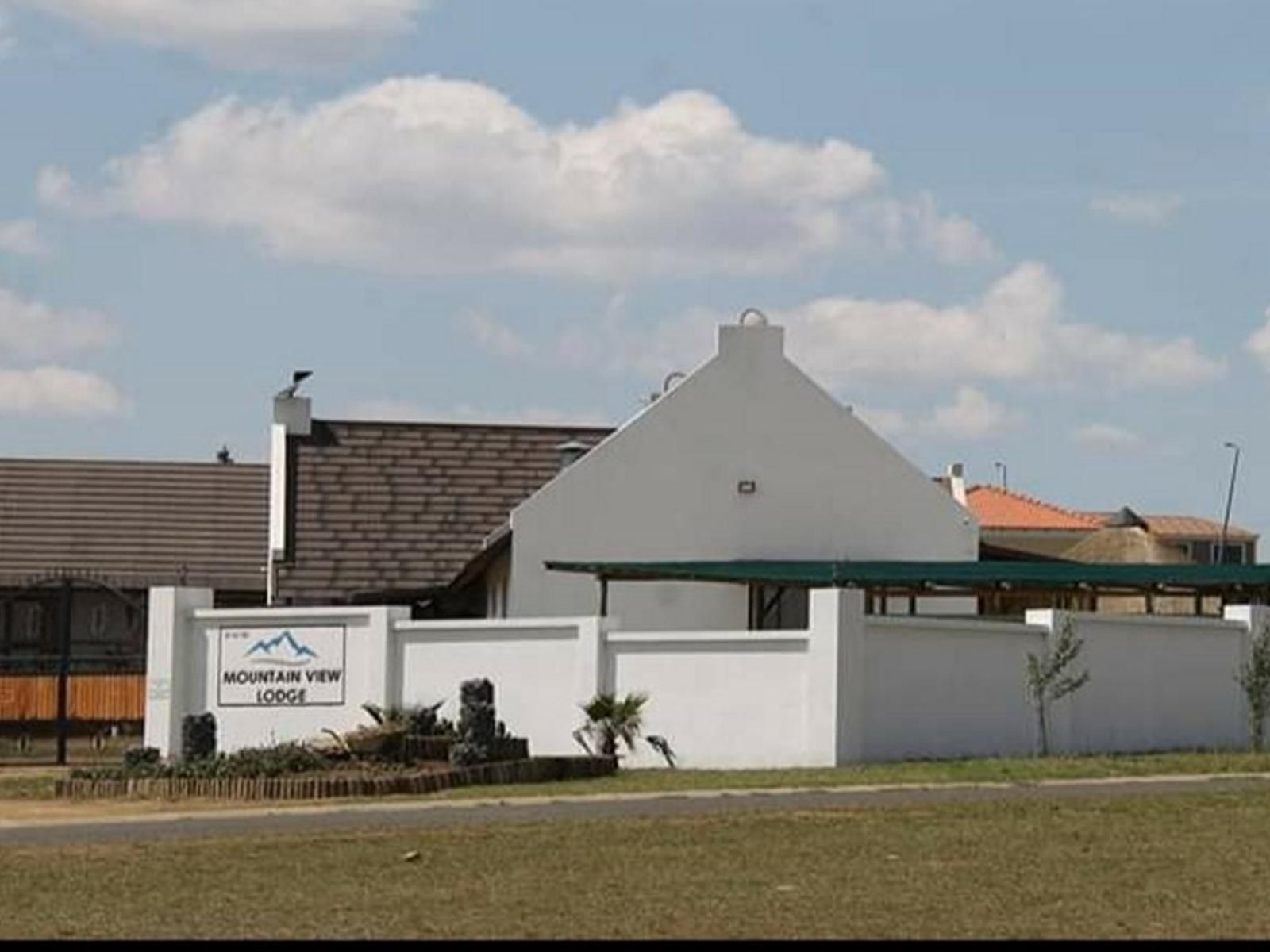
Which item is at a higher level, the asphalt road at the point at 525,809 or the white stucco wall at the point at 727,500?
the white stucco wall at the point at 727,500

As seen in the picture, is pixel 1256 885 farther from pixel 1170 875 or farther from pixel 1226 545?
pixel 1226 545

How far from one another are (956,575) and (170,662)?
1105 centimetres

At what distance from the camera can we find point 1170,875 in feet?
61.6

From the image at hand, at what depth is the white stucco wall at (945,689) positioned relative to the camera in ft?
108

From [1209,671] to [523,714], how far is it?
9.26 m

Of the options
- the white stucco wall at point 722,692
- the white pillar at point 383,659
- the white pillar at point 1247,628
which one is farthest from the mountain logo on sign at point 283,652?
the white pillar at point 1247,628

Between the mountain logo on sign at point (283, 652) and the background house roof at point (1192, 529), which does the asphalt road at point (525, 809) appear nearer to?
the mountain logo on sign at point (283, 652)

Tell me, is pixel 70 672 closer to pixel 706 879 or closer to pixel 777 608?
pixel 777 608

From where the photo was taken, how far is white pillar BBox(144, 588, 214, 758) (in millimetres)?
37750

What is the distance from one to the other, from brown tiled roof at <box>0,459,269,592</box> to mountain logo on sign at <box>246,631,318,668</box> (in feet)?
66.0

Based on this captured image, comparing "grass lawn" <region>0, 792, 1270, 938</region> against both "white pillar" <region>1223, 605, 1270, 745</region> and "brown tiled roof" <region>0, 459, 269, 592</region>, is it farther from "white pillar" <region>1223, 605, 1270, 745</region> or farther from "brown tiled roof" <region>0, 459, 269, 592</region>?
"brown tiled roof" <region>0, 459, 269, 592</region>

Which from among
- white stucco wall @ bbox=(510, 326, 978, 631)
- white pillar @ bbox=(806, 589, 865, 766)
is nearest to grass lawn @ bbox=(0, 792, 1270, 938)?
white pillar @ bbox=(806, 589, 865, 766)

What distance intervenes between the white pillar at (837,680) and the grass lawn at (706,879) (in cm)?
752

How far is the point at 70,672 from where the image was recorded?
48.6m
